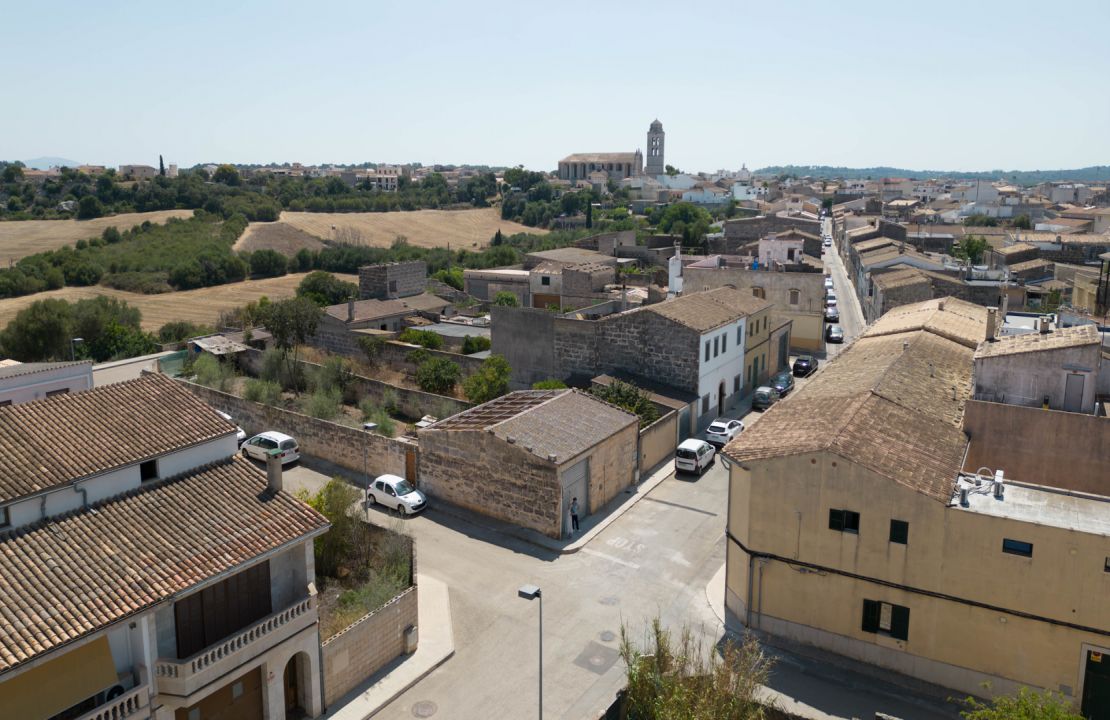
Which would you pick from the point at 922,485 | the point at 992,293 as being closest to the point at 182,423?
the point at 922,485

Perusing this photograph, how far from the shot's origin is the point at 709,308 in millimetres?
39031

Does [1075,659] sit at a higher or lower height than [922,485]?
lower

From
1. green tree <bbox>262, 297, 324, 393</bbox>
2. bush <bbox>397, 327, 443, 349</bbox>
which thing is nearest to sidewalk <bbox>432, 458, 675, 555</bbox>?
green tree <bbox>262, 297, 324, 393</bbox>

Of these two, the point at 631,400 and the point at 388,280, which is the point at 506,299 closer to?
the point at 388,280

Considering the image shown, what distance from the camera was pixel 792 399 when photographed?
2608 centimetres

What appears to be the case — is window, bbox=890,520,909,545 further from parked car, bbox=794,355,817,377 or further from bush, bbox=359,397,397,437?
parked car, bbox=794,355,817,377

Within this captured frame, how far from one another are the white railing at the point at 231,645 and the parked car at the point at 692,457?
17529mm

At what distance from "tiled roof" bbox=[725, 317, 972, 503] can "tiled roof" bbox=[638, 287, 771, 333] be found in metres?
7.21

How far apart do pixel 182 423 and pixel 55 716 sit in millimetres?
6766

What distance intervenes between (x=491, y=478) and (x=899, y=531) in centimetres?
1292

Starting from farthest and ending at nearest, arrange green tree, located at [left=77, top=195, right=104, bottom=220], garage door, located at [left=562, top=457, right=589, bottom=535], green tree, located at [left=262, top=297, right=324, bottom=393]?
green tree, located at [left=77, top=195, right=104, bottom=220] → green tree, located at [left=262, top=297, right=324, bottom=393] → garage door, located at [left=562, top=457, right=589, bottom=535]

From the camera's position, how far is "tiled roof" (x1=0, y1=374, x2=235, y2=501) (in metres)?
15.8

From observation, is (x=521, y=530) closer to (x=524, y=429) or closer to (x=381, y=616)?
(x=524, y=429)

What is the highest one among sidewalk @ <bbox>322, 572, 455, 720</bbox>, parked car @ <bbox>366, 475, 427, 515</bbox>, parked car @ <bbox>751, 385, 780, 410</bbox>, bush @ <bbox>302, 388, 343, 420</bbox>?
bush @ <bbox>302, 388, 343, 420</bbox>
